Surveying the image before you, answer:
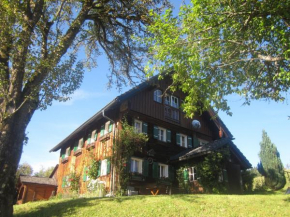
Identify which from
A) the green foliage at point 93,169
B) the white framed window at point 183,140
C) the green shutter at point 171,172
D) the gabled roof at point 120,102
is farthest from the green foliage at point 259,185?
the green foliage at point 93,169

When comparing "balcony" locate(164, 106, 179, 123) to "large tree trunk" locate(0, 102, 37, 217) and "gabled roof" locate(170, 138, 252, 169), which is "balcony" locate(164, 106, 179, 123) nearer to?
"gabled roof" locate(170, 138, 252, 169)

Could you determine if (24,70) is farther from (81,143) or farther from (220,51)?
(81,143)

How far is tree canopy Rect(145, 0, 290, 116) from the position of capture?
389 inches

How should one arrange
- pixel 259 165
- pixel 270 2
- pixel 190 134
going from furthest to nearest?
pixel 259 165, pixel 190 134, pixel 270 2

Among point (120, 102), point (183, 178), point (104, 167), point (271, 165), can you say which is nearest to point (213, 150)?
point (183, 178)

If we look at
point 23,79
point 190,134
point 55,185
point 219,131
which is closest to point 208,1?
point 23,79

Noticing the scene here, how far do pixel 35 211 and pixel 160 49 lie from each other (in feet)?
27.6

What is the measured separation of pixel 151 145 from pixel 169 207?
8.42 meters

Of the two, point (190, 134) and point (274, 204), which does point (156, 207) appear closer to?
point (274, 204)

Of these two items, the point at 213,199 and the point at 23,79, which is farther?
the point at 213,199

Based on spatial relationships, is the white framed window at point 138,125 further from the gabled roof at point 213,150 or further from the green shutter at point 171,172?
the green shutter at point 171,172

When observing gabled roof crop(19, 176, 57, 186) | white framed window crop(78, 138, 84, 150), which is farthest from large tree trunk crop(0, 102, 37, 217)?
gabled roof crop(19, 176, 57, 186)

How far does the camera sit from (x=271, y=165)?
25.0m

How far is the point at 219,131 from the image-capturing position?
22.9 meters
